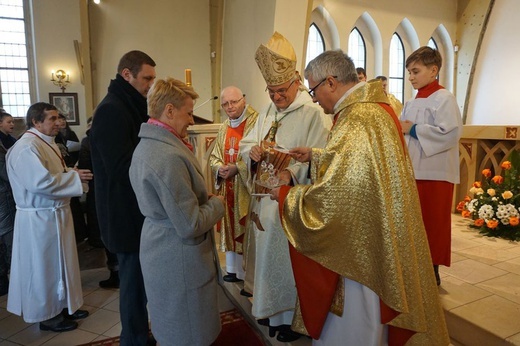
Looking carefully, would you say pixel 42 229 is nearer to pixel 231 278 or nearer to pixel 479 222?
pixel 231 278

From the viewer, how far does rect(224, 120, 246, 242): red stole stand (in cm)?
361

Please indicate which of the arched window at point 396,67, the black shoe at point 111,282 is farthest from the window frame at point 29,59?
the arched window at point 396,67

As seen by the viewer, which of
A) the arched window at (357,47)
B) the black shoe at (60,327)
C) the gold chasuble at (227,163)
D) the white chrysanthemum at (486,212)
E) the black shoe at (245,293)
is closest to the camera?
the black shoe at (60,327)

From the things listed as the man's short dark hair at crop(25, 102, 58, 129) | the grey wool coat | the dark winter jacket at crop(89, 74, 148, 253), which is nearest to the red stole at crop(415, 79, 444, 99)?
the grey wool coat

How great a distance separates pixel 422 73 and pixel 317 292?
173 centimetres

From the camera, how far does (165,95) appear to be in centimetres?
180

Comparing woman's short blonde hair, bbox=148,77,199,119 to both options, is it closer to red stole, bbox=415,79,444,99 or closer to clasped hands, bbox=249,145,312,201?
clasped hands, bbox=249,145,312,201

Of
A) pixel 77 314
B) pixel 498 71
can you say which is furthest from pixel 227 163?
pixel 498 71

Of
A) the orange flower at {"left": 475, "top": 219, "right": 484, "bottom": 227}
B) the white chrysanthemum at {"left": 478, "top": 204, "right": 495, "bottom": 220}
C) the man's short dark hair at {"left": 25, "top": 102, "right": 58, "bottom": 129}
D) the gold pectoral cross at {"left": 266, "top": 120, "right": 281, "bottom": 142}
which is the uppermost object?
the man's short dark hair at {"left": 25, "top": 102, "right": 58, "bottom": 129}

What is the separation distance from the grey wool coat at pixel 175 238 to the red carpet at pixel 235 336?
0.93 meters

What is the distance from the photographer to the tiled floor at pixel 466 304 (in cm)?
245

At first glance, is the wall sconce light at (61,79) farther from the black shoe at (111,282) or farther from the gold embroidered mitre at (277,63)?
the gold embroidered mitre at (277,63)

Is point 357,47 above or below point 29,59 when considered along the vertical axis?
above

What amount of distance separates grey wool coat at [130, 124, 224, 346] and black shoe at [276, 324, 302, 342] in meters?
0.76
